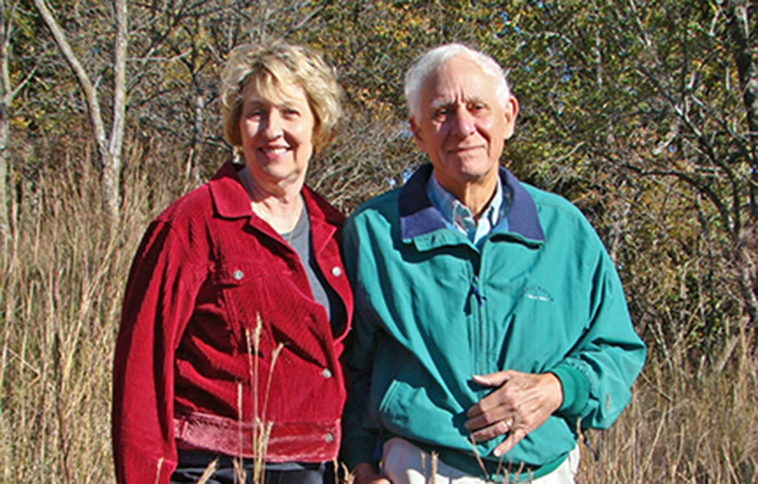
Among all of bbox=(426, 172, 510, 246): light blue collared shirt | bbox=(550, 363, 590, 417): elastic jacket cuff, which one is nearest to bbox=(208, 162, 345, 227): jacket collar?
bbox=(426, 172, 510, 246): light blue collared shirt

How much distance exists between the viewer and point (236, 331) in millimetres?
2045

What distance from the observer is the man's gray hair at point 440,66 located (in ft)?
7.47

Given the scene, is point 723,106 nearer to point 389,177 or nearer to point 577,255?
point 577,255

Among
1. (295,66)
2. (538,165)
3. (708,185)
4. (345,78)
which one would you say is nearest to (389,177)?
(345,78)

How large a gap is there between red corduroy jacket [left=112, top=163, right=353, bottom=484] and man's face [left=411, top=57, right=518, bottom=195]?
48cm

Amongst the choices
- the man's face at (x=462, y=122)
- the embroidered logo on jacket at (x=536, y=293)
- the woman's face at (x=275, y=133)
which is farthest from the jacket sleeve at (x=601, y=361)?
the woman's face at (x=275, y=133)

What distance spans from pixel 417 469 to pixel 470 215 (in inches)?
28.2

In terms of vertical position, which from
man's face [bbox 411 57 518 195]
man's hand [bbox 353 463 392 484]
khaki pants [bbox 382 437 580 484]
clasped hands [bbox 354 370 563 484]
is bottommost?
man's hand [bbox 353 463 392 484]

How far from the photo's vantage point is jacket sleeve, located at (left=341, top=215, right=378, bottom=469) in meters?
2.21

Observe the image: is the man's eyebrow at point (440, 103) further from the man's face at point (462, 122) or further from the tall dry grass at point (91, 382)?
the tall dry grass at point (91, 382)

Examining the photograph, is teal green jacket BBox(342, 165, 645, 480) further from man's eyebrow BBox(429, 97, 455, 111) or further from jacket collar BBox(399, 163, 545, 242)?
man's eyebrow BBox(429, 97, 455, 111)

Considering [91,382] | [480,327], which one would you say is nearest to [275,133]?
[480,327]

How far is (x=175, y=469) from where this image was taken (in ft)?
6.62

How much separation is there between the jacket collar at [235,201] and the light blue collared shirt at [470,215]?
0.35 m
